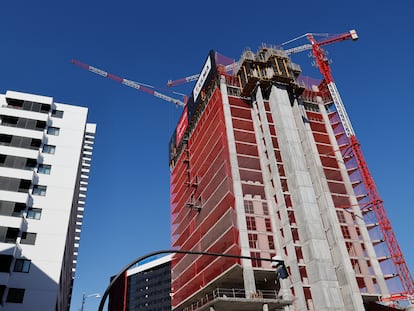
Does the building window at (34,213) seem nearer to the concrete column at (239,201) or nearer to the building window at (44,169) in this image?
the building window at (44,169)

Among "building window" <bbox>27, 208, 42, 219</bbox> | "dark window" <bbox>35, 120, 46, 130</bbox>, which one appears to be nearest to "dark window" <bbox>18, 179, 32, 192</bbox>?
"building window" <bbox>27, 208, 42, 219</bbox>

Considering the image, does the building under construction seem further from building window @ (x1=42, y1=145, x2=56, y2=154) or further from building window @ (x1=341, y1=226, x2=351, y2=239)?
building window @ (x1=42, y1=145, x2=56, y2=154)

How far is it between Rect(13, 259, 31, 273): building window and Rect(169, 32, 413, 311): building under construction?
24899 mm

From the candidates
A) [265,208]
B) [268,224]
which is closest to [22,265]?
[268,224]

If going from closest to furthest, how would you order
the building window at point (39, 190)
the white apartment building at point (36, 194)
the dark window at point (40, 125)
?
1. the white apartment building at point (36, 194)
2. the building window at point (39, 190)
3. the dark window at point (40, 125)

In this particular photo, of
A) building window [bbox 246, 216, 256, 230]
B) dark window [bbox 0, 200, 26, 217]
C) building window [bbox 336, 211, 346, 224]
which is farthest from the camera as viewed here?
building window [bbox 336, 211, 346, 224]

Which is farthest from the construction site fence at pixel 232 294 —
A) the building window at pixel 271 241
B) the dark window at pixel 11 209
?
the dark window at pixel 11 209

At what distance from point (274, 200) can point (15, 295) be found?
134 ft

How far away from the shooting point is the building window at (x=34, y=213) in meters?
50.4

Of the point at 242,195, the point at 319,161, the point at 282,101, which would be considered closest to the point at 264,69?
the point at 282,101

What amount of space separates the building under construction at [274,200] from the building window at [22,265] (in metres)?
24.9

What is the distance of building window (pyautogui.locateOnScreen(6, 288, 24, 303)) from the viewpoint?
1714 inches

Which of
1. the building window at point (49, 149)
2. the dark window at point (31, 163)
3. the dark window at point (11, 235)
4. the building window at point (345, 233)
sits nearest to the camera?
the dark window at point (11, 235)

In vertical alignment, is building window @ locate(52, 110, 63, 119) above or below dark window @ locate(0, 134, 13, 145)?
above
